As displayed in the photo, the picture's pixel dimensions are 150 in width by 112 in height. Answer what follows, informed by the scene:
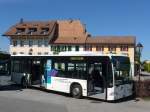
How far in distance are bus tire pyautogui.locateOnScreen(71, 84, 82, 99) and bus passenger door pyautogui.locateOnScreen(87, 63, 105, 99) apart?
0.66 meters

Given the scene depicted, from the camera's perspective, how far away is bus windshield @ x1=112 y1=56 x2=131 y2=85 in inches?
771

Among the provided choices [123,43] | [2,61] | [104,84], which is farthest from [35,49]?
[104,84]

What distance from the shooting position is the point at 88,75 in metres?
20.7

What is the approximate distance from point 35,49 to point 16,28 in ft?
22.3

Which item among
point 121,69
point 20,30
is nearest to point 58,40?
point 20,30

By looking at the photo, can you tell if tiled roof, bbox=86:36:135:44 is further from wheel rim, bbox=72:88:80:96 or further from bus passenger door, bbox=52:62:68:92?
wheel rim, bbox=72:88:80:96

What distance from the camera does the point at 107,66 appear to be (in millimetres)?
19562

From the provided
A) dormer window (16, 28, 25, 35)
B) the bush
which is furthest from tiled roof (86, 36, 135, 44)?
the bush

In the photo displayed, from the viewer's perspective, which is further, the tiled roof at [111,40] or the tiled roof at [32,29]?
the tiled roof at [32,29]

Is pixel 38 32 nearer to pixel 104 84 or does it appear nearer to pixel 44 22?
pixel 44 22

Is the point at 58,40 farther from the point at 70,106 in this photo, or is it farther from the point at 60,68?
the point at 70,106

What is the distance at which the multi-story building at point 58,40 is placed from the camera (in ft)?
276

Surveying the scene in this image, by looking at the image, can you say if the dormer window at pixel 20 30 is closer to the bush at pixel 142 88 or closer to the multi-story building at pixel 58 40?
the multi-story building at pixel 58 40

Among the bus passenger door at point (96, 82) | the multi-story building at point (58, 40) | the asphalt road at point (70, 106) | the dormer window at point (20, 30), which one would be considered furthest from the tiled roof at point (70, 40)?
the asphalt road at point (70, 106)
